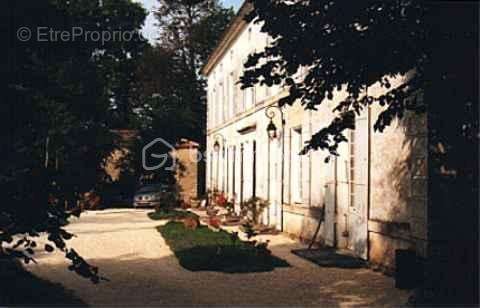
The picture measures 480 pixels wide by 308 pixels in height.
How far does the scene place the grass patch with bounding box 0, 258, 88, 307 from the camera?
647cm

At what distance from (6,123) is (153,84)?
3493cm

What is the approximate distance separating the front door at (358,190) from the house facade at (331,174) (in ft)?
0.05

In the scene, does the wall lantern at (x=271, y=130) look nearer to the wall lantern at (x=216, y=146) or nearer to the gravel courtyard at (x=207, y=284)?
the gravel courtyard at (x=207, y=284)

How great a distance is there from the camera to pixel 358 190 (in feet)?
39.6

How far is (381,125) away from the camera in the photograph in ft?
22.3

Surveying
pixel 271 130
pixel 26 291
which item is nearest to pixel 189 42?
pixel 271 130

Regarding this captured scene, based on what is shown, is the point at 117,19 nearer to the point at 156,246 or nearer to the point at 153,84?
the point at 153,84

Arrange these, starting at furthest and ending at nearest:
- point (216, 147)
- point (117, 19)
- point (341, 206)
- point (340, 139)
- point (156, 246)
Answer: point (117, 19) → point (216, 147) → point (156, 246) → point (341, 206) → point (340, 139)

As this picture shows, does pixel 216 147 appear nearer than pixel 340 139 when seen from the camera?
No

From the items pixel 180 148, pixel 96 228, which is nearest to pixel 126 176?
pixel 180 148

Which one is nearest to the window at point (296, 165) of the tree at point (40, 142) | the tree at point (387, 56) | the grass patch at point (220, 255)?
the grass patch at point (220, 255)

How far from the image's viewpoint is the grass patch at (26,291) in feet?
21.2

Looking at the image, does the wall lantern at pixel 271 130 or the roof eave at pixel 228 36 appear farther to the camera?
the roof eave at pixel 228 36

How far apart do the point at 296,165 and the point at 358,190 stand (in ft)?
14.8
